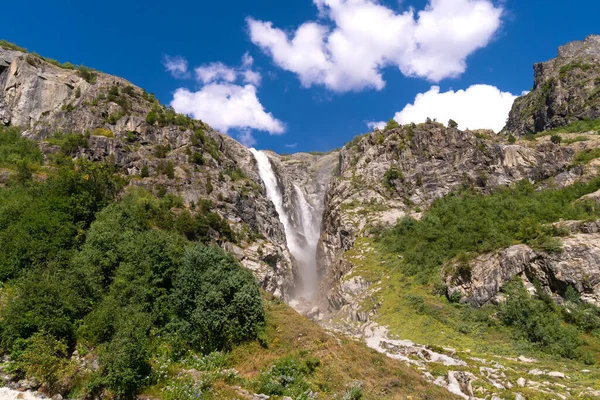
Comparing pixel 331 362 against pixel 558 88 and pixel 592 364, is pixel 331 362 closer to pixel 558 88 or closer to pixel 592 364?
pixel 592 364

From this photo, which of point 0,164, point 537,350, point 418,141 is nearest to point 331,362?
point 537,350

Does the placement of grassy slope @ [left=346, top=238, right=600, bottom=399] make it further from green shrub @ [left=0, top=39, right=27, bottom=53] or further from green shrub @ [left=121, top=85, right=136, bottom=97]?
green shrub @ [left=0, top=39, right=27, bottom=53]

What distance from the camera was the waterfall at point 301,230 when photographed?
57406mm

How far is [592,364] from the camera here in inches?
789

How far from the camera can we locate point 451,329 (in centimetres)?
2614

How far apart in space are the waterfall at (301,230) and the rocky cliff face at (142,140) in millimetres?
5767

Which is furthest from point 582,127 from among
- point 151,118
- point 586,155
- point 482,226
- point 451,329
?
point 151,118

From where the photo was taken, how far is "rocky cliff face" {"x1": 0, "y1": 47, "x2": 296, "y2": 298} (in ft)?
155

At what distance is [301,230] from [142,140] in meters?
34.6

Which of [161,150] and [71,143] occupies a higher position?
[161,150]

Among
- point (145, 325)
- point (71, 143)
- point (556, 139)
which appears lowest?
point (145, 325)

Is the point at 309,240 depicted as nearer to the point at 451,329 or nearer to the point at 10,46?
the point at 451,329

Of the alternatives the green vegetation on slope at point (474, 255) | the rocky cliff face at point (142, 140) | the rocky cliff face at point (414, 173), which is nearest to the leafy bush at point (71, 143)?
the rocky cliff face at point (142, 140)

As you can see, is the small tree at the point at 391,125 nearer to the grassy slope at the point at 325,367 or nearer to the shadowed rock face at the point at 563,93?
the shadowed rock face at the point at 563,93
